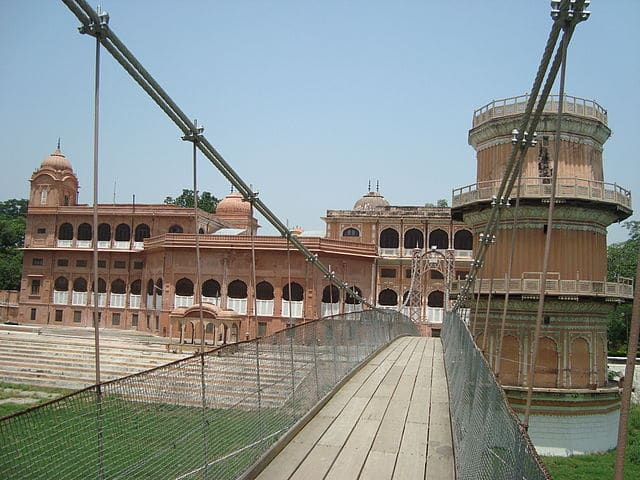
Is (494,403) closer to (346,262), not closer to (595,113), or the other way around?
(595,113)

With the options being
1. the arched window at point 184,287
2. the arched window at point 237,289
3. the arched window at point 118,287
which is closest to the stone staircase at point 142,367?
the arched window at point 184,287

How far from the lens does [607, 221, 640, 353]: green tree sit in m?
40.9

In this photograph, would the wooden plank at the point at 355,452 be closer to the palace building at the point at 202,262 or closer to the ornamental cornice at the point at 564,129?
the ornamental cornice at the point at 564,129

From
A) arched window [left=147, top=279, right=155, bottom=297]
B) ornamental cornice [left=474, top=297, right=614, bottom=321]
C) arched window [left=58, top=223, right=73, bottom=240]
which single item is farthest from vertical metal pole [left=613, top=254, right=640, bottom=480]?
arched window [left=58, top=223, right=73, bottom=240]

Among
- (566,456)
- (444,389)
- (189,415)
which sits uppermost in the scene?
(189,415)

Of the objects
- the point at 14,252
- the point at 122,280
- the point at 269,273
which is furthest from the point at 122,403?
the point at 14,252

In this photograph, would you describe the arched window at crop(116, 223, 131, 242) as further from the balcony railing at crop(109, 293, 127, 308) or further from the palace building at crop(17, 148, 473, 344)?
the balcony railing at crop(109, 293, 127, 308)

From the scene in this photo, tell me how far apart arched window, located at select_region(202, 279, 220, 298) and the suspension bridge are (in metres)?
27.4

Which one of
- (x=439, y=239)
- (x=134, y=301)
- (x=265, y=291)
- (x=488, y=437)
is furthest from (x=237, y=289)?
(x=488, y=437)

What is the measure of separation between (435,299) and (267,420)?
3639cm

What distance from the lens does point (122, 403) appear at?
3.79 metres

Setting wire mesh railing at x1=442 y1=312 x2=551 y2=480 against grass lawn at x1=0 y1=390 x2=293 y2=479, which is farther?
→ grass lawn at x1=0 y1=390 x2=293 y2=479

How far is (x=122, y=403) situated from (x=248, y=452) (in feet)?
4.71

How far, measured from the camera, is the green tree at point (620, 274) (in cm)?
4094
